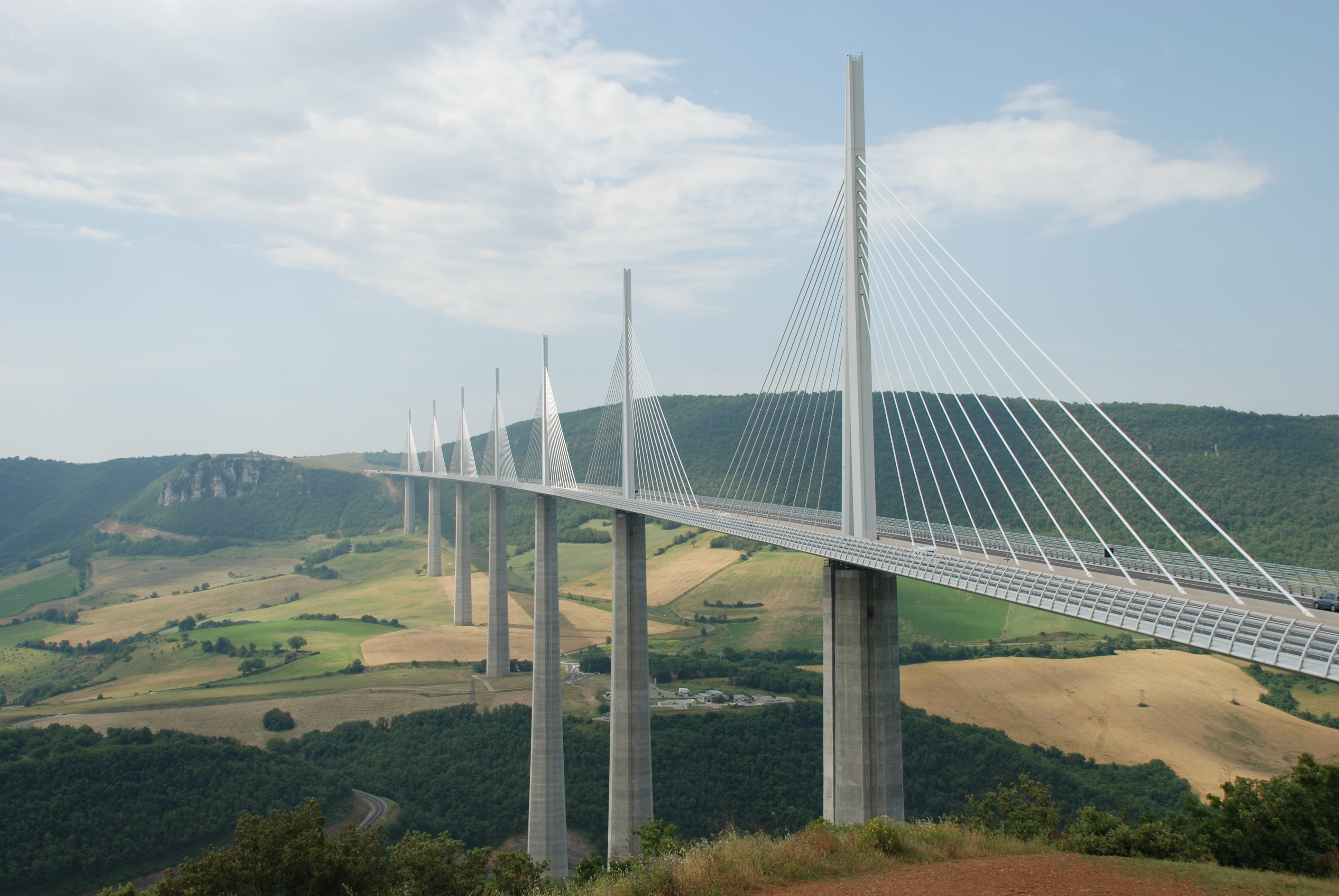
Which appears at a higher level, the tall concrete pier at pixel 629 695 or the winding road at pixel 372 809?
the tall concrete pier at pixel 629 695

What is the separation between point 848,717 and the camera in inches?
634

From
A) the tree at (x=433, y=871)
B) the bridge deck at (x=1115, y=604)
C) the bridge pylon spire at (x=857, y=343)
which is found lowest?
the tree at (x=433, y=871)

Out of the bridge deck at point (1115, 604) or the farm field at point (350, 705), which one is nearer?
the bridge deck at point (1115, 604)

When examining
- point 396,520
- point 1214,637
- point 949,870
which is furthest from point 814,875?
point 396,520

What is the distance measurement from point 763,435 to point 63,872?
2683 cm

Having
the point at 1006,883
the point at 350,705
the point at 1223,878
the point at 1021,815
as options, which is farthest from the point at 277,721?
the point at 1223,878

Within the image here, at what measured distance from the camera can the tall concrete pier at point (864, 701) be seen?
15859 mm

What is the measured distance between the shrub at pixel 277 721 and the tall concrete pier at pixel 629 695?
20571 millimetres

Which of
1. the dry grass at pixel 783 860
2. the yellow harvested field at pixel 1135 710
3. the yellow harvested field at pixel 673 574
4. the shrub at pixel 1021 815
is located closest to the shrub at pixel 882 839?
the dry grass at pixel 783 860

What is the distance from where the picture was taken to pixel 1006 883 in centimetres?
957

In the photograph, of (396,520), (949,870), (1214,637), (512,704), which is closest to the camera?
(1214,637)

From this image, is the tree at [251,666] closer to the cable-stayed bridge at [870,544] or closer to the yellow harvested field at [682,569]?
the cable-stayed bridge at [870,544]

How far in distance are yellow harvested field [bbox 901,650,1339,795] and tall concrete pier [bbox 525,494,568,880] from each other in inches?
783

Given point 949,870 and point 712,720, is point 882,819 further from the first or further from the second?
point 712,720
